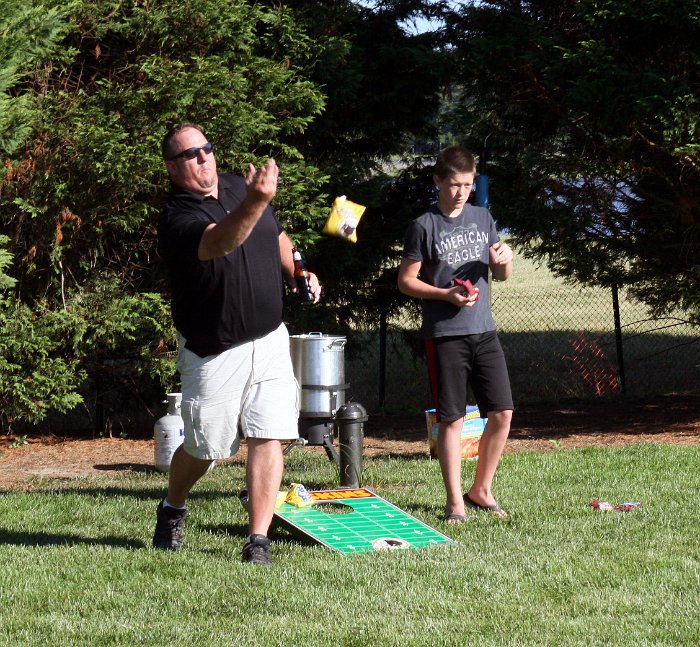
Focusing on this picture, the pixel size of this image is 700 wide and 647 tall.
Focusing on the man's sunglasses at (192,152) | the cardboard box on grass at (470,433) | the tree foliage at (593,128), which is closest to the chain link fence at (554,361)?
the tree foliage at (593,128)

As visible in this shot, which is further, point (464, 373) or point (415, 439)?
point (415, 439)

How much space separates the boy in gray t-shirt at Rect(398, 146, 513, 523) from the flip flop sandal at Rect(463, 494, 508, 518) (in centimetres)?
2

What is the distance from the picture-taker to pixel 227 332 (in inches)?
179

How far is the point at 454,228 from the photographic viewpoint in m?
5.52

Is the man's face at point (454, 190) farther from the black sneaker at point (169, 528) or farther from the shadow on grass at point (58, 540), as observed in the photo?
the shadow on grass at point (58, 540)

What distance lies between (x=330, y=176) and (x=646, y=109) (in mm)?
2974

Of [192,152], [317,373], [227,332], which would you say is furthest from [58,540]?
[317,373]

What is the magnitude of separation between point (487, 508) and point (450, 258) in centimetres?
136

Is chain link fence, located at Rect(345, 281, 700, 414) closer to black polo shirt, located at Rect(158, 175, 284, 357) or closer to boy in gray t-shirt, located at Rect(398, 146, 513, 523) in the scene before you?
boy in gray t-shirt, located at Rect(398, 146, 513, 523)

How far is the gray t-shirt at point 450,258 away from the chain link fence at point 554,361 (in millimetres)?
5836

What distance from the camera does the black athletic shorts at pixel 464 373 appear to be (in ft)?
18.1

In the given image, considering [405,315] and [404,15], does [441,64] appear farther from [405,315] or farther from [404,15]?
[405,315]

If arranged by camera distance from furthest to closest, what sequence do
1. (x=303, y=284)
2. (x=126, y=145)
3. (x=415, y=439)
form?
(x=415, y=439) < (x=126, y=145) < (x=303, y=284)

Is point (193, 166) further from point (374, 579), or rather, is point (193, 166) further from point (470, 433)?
point (470, 433)
